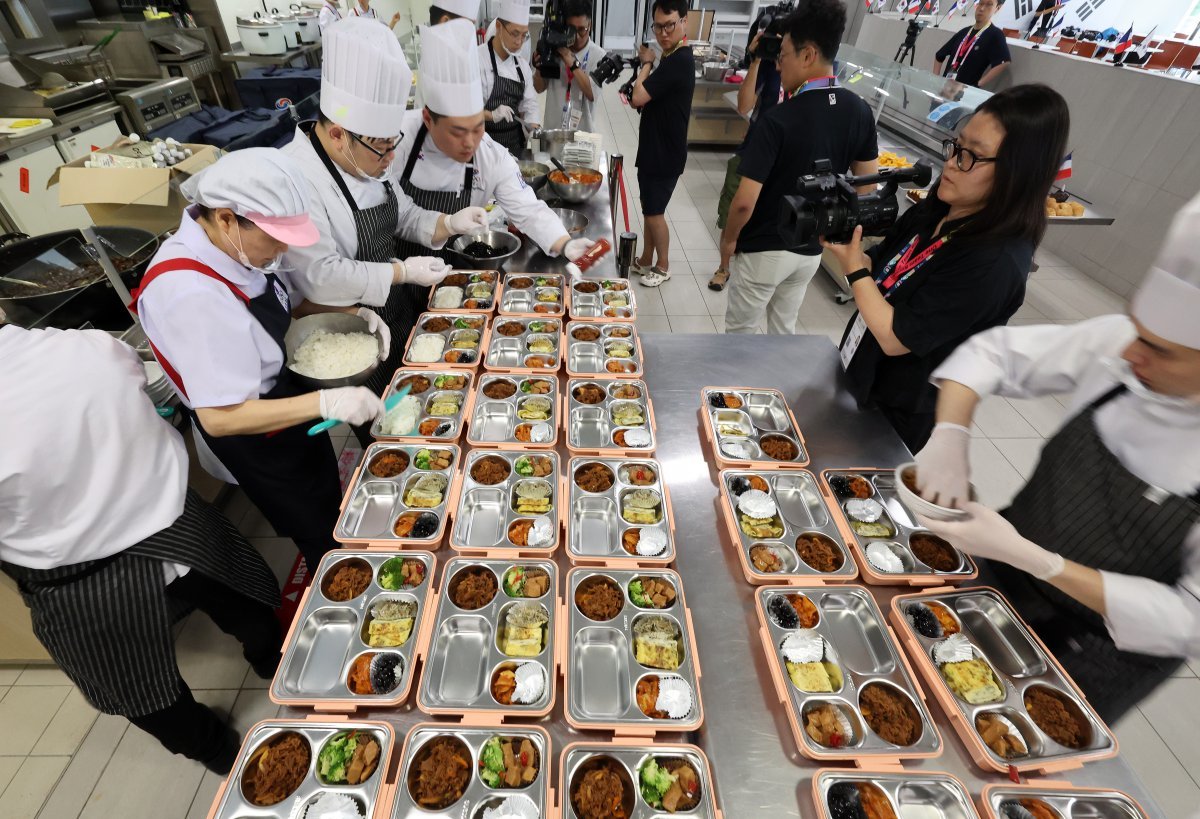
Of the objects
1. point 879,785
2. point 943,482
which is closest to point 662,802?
point 879,785

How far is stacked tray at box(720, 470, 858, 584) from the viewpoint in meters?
1.60

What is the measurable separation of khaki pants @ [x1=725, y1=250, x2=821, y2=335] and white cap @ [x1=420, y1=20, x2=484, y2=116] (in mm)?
1760

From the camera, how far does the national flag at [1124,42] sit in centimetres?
566

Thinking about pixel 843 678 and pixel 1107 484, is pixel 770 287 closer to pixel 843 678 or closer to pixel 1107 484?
pixel 1107 484

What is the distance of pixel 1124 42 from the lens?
6090mm

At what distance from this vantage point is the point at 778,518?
68.9 inches

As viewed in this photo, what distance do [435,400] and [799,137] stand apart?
7.33 feet

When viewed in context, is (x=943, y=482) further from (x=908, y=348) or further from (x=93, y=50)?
(x=93, y=50)

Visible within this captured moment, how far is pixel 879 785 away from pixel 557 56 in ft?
18.3

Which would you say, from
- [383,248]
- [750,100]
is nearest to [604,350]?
[383,248]

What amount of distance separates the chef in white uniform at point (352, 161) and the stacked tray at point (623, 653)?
1.58m

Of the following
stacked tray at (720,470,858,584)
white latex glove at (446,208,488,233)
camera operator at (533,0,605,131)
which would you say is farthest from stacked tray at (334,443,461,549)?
camera operator at (533,0,605,131)

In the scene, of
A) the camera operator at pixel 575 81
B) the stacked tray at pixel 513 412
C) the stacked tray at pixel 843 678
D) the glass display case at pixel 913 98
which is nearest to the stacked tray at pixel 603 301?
the stacked tray at pixel 513 412

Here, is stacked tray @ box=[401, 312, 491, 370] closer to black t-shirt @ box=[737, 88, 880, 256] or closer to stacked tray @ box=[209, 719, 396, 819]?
stacked tray @ box=[209, 719, 396, 819]
